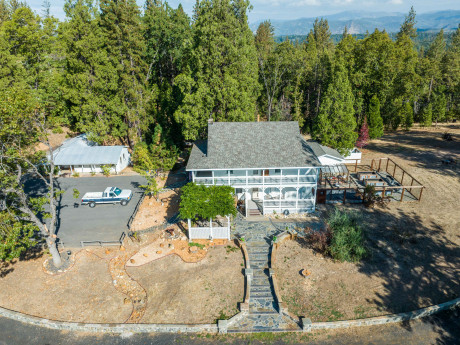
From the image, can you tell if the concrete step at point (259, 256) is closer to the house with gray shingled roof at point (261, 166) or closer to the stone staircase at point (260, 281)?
the stone staircase at point (260, 281)

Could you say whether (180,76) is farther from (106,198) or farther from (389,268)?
(389,268)

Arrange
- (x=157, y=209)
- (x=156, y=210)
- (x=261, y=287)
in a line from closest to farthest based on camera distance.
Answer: (x=261, y=287) → (x=156, y=210) → (x=157, y=209)

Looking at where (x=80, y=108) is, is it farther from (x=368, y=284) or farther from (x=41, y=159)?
(x=368, y=284)

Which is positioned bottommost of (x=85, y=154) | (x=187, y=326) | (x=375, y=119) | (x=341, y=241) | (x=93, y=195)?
(x=187, y=326)

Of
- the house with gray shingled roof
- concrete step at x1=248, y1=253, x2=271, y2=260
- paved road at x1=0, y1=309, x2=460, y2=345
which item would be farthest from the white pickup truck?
concrete step at x1=248, y1=253, x2=271, y2=260

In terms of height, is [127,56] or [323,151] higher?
[127,56]

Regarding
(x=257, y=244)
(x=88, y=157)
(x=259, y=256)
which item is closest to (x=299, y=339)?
(x=259, y=256)

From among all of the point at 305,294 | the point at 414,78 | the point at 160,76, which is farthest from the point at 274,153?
the point at 414,78

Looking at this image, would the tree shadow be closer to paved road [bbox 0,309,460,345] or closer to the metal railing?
paved road [bbox 0,309,460,345]
